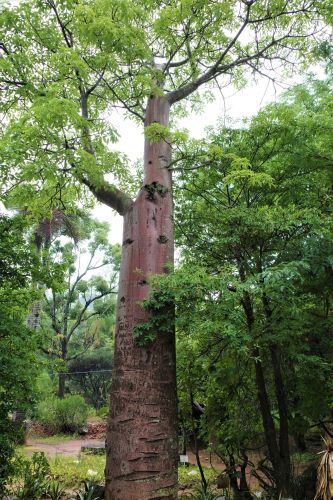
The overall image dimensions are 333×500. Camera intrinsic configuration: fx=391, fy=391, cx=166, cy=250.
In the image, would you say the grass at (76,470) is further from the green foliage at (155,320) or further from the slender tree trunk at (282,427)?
the green foliage at (155,320)

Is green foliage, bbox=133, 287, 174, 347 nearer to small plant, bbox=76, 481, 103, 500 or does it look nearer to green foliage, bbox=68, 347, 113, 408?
small plant, bbox=76, 481, 103, 500

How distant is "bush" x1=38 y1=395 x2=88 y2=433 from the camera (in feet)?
37.0

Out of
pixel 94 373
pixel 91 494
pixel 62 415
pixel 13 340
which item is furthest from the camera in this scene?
pixel 94 373

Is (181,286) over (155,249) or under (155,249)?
under

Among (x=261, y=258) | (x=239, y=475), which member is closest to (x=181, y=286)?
(x=261, y=258)

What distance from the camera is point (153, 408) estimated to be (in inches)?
129

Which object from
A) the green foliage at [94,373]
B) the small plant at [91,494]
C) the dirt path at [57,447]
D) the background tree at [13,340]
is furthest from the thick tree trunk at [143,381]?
the green foliage at [94,373]

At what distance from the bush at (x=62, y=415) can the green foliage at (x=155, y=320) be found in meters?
9.30

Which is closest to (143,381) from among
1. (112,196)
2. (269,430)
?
(269,430)

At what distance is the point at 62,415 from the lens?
37.6ft

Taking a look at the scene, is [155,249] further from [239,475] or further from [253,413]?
[239,475]

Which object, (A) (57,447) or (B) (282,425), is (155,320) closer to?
(B) (282,425)

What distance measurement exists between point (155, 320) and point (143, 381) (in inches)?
21.6

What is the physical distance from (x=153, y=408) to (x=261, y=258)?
5.27 ft
